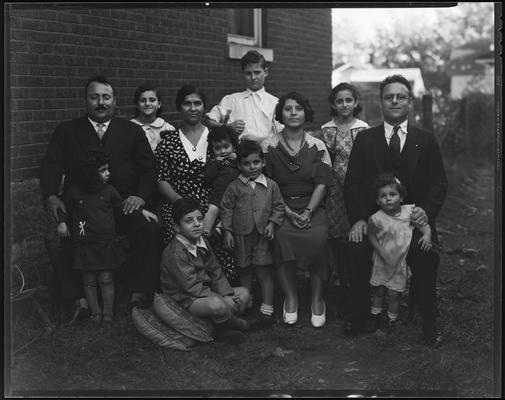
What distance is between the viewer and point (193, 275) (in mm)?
4371

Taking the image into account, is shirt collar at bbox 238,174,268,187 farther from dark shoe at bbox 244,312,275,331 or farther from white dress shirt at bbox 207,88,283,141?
dark shoe at bbox 244,312,275,331

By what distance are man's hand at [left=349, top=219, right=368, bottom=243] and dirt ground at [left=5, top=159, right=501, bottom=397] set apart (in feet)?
2.17

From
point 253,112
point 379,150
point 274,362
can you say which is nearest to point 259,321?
point 274,362

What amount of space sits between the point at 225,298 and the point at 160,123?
1.62 m

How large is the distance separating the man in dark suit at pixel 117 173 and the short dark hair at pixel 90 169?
0.49 feet

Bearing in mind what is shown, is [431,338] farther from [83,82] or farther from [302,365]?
[83,82]

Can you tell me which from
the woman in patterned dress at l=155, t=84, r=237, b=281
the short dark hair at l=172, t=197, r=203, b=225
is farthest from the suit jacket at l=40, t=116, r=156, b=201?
the short dark hair at l=172, t=197, r=203, b=225

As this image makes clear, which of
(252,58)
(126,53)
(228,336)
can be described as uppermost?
(126,53)

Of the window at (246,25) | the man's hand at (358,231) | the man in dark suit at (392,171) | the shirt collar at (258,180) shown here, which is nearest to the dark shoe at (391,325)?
the man in dark suit at (392,171)

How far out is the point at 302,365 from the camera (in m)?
4.19

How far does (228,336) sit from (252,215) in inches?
33.9

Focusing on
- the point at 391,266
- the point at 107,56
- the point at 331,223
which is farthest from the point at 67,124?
the point at 391,266

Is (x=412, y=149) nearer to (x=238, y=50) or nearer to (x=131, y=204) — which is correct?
(x=131, y=204)

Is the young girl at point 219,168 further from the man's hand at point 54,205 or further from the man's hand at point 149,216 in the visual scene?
the man's hand at point 54,205
